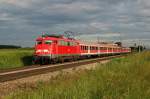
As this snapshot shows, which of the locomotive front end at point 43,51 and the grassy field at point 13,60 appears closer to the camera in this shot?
the locomotive front end at point 43,51

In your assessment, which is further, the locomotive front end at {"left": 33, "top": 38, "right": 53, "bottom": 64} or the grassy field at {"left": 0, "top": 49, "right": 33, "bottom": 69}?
the grassy field at {"left": 0, "top": 49, "right": 33, "bottom": 69}

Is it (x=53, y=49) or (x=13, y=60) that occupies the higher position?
(x=53, y=49)

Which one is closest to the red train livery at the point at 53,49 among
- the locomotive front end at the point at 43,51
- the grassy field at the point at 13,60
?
the locomotive front end at the point at 43,51

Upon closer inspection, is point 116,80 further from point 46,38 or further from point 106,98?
point 46,38

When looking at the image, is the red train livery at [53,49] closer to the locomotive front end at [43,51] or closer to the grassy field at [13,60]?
the locomotive front end at [43,51]

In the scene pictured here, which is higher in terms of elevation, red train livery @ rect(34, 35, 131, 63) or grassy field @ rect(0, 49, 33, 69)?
red train livery @ rect(34, 35, 131, 63)

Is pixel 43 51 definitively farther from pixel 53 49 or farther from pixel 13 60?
pixel 13 60

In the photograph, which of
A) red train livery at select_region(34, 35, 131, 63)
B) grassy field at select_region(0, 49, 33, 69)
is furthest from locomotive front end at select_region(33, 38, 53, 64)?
grassy field at select_region(0, 49, 33, 69)

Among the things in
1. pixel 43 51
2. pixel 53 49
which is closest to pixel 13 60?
pixel 43 51

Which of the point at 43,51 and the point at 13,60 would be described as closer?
the point at 43,51

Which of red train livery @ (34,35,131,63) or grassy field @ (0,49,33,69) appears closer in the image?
red train livery @ (34,35,131,63)

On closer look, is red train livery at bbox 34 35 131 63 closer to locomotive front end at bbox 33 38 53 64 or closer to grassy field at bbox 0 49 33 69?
locomotive front end at bbox 33 38 53 64

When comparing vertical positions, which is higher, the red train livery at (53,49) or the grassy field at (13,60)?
the red train livery at (53,49)

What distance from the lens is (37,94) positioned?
9.85m
